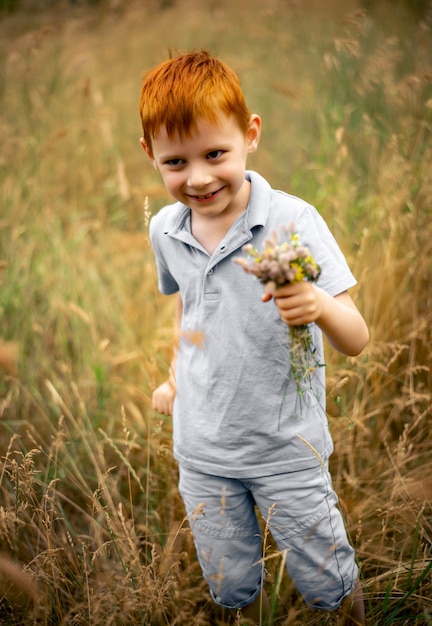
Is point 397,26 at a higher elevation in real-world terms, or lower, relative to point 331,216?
higher

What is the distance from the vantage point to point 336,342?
1.16 meters

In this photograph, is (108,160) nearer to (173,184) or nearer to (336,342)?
(173,184)

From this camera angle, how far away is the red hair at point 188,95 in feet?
3.82

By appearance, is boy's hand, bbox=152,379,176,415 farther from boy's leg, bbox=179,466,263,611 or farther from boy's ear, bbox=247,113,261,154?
boy's ear, bbox=247,113,261,154

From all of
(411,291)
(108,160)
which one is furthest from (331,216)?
(108,160)

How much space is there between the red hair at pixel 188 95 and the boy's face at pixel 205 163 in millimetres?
18

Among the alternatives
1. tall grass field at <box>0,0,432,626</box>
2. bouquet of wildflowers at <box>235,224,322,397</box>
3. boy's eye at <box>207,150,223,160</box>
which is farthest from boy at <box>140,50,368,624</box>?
bouquet of wildflowers at <box>235,224,322,397</box>

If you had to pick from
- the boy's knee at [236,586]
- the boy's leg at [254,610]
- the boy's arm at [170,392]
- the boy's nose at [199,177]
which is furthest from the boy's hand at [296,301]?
the boy's leg at [254,610]

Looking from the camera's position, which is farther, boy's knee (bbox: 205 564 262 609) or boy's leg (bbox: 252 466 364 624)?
boy's knee (bbox: 205 564 262 609)


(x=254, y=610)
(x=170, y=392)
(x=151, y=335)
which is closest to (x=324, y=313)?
(x=170, y=392)

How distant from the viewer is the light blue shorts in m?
1.33

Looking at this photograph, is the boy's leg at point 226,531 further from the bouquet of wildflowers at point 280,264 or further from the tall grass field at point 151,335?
the bouquet of wildflowers at point 280,264

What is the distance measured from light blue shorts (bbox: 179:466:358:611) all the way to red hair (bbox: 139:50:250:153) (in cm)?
83

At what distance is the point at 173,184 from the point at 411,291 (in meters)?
1.39
